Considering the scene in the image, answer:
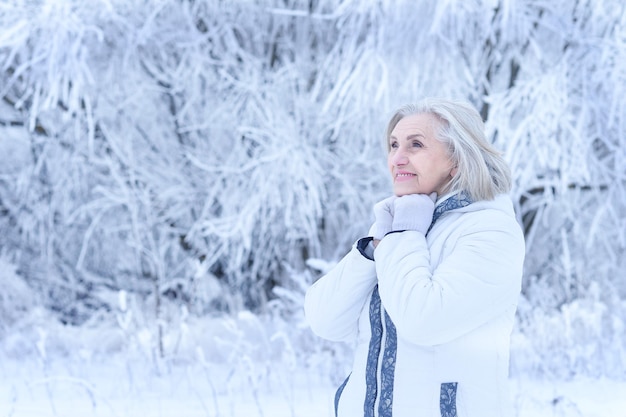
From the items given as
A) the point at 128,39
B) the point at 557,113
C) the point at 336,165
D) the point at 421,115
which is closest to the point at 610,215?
the point at 557,113

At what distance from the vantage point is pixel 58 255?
8172mm

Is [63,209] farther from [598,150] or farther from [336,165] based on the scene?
[598,150]

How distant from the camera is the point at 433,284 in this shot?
1686 millimetres

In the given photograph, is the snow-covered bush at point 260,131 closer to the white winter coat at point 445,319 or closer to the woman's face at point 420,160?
the woman's face at point 420,160

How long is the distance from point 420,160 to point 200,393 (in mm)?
3539

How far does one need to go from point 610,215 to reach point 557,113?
1.69m

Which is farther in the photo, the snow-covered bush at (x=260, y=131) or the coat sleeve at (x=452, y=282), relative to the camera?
the snow-covered bush at (x=260, y=131)

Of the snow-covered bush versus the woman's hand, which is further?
the snow-covered bush

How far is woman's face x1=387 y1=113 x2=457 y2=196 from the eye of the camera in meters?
1.93

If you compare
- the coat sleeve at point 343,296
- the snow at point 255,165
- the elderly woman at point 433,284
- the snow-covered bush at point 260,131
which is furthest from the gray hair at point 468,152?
the snow-covered bush at point 260,131

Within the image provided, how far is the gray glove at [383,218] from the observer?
6.27 ft

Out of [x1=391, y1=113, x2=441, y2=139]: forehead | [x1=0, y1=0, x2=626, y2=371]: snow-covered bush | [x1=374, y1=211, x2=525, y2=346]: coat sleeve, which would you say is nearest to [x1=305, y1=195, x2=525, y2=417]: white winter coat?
[x1=374, y1=211, x2=525, y2=346]: coat sleeve

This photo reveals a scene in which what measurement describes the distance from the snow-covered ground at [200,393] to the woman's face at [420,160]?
248cm

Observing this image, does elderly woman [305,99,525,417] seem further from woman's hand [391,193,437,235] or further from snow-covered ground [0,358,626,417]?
snow-covered ground [0,358,626,417]
